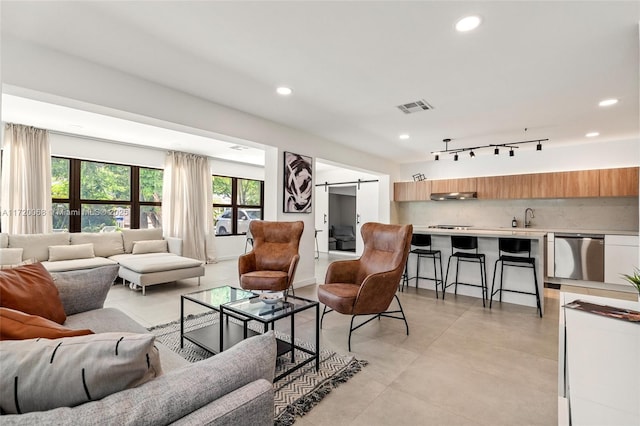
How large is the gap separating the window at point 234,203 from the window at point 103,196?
1.33 metres

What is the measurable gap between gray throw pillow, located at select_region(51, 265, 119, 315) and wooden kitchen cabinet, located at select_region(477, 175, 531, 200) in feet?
21.1

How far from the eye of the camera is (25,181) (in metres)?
4.68

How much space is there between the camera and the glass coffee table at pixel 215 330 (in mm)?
2366

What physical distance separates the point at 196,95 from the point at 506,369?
3.90 m

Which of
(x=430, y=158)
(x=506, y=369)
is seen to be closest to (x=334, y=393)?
(x=506, y=369)

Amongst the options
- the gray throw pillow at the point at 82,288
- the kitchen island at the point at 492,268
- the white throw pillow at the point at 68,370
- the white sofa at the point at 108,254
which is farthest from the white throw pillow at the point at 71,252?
the kitchen island at the point at 492,268

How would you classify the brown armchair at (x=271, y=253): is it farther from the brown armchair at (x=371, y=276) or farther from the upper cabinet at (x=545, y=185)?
the upper cabinet at (x=545, y=185)

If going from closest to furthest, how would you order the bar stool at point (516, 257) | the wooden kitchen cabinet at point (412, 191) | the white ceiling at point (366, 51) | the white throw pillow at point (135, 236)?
the white ceiling at point (366, 51)
the bar stool at point (516, 257)
the white throw pillow at point (135, 236)
the wooden kitchen cabinet at point (412, 191)

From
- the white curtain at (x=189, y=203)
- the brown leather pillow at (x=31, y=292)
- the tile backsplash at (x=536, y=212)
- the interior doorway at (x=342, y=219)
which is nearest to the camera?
the brown leather pillow at (x=31, y=292)

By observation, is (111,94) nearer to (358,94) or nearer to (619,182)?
(358,94)

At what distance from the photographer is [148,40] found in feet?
7.79

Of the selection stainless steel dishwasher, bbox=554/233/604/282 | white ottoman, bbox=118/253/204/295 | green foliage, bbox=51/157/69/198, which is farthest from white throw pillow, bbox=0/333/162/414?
stainless steel dishwasher, bbox=554/233/604/282

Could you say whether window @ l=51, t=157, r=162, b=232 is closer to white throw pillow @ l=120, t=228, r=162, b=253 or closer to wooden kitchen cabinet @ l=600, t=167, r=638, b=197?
white throw pillow @ l=120, t=228, r=162, b=253

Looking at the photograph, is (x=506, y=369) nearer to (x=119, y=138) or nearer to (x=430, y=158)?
(x=430, y=158)
